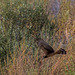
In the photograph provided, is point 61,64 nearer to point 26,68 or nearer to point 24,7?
point 26,68

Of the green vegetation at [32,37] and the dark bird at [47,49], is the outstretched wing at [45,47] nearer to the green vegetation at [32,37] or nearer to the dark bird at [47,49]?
the dark bird at [47,49]

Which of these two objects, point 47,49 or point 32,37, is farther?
point 32,37

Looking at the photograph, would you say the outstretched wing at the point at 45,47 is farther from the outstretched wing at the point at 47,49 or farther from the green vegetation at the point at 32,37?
the green vegetation at the point at 32,37

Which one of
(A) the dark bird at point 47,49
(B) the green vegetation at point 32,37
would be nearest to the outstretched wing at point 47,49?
(A) the dark bird at point 47,49

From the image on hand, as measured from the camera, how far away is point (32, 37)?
4766 mm

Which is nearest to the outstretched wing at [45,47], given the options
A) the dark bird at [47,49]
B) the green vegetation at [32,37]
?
the dark bird at [47,49]

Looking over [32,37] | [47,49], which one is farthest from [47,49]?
[32,37]

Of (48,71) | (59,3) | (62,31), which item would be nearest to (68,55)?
(48,71)

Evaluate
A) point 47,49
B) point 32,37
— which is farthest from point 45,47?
point 32,37

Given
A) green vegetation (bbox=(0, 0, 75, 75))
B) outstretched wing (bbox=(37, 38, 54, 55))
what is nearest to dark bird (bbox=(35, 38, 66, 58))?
outstretched wing (bbox=(37, 38, 54, 55))

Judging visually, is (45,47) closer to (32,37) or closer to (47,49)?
(47,49)

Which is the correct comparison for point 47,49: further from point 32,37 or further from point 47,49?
point 32,37

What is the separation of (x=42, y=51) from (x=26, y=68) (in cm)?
61

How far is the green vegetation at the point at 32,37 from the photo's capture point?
3.61 metres
